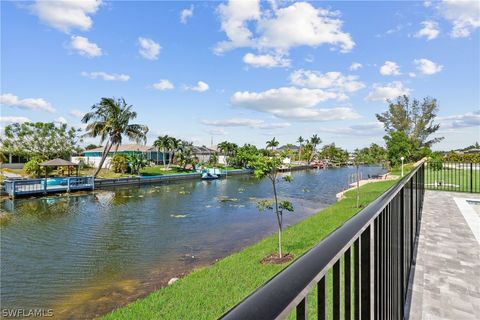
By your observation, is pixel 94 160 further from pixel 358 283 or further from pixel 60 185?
pixel 358 283

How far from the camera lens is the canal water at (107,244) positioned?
6797 mm

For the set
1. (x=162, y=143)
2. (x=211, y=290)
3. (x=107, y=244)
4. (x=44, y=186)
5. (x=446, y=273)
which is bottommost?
(x=107, y=244)

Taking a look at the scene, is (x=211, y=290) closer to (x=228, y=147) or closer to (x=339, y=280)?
(x=339, y=280)

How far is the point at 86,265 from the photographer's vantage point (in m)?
8.55

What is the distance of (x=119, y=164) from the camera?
116ft

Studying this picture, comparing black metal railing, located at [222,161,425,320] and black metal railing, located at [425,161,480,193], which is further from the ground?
black metal railing, located at [222,161,425,320]

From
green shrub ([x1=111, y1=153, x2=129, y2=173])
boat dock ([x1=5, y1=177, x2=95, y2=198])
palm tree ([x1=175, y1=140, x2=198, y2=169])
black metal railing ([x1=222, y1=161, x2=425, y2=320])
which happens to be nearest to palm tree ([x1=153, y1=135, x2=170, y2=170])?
palm tree ([x1=175, y1=140, x2=198, y2=169])

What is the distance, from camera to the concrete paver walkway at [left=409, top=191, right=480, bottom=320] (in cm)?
274

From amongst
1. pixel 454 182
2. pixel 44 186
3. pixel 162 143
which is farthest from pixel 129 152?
pixel 454 182

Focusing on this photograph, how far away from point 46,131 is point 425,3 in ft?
125

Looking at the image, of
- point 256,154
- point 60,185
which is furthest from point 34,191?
point 256,154

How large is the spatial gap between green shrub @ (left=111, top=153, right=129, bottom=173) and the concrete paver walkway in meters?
34.3

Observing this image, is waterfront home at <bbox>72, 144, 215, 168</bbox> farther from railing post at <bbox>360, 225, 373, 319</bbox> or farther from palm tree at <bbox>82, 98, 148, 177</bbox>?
railing post at <bbox>360, 225, 373, 319</bbox>

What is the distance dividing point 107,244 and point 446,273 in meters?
10.2
